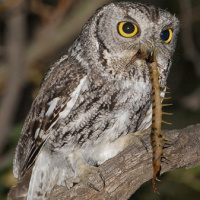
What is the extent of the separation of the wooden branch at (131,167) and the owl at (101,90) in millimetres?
59

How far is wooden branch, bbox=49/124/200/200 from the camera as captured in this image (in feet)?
8.81

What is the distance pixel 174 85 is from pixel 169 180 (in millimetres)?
1234

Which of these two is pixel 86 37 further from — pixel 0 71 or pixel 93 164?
pixel 0 71

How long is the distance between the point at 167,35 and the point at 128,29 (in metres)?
0.27

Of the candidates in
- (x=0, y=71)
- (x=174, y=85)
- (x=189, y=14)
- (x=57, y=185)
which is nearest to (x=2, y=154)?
(x=0, y=71)

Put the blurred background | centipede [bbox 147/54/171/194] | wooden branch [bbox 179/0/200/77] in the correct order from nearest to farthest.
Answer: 1. centipede [bbox 147/54/171/194]
2. the blurred background
3. wooden branch [bbox 179/0/200/77]

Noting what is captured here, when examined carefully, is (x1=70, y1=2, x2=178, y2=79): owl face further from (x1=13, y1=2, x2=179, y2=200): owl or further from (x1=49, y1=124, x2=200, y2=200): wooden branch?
(x1=49, y1=124, x2=200, y2=200): wooden branch

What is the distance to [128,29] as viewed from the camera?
267 cm

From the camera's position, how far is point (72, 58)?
2926mm

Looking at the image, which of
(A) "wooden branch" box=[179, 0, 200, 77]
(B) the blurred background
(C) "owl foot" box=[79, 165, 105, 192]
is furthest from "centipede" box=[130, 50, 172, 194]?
(A) "wooden branch" box=[179, 0, 200, 77]

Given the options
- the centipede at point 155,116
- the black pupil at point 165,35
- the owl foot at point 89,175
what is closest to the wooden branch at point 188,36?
the black pupil at point 165,35

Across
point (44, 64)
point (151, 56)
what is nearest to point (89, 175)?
point (151, 56)

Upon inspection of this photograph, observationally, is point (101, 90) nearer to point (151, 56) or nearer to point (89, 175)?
point (151, 56)

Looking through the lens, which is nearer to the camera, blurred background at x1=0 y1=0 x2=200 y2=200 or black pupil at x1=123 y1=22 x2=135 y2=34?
black pupil at x1=123 y1=22 x2=135 y2=34
